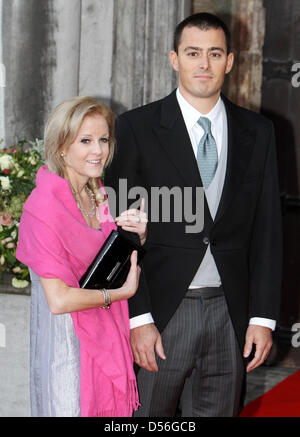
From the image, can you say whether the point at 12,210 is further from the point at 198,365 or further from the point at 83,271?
the point at 198,365

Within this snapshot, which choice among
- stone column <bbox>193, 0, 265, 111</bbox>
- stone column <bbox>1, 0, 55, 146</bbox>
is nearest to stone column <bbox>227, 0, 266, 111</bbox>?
stone column <bbox>193, 0, 265, 111</bbox>

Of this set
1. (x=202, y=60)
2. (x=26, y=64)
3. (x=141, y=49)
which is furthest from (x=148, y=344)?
(x=141, y=49)

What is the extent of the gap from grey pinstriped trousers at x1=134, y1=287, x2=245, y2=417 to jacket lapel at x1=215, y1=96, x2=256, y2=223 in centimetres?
38

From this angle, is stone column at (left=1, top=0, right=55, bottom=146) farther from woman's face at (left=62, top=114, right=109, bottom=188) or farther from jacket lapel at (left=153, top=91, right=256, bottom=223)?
woman's face at (left=62, top=114, right=109, bottom=188)

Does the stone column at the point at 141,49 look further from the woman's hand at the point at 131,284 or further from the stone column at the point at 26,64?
the woman's hand at the point at 131,284

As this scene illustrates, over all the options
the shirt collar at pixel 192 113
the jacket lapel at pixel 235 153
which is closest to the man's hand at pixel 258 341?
the jacket lapel at pixel 235 153

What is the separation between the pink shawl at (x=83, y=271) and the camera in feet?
9.48

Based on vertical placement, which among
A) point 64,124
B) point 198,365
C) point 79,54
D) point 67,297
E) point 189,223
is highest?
point 79,54

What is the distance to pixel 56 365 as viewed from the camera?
9.71ft

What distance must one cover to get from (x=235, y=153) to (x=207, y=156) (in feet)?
0.42

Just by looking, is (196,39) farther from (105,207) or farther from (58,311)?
(58,311)

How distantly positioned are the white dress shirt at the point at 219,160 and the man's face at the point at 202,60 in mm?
103

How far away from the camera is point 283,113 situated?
623 cm

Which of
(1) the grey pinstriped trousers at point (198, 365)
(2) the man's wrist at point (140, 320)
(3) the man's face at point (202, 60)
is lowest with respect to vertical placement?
(1) the grey pinstriped trousers at point (198, 365)
